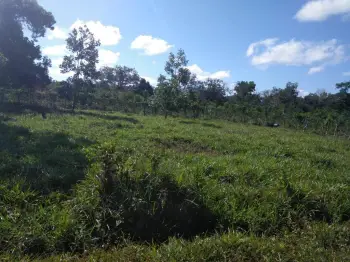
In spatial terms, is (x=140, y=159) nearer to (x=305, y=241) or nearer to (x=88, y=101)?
(x=305, y=241)

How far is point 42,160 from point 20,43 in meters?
22.2

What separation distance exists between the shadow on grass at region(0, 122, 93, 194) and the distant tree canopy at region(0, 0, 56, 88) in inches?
697

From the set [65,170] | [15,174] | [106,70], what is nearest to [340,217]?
[65,170]

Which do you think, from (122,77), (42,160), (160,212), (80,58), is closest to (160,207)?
(160,212)

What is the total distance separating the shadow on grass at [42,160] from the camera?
4.84 metres

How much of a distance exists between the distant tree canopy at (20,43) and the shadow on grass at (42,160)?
1771cm

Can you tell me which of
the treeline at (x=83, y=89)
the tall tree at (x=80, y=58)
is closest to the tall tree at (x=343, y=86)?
the treeline at (x=83, y=89)

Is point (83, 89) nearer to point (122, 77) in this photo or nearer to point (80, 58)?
point (80, 58)

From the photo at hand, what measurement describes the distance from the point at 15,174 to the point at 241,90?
45070mm

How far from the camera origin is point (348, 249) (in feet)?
11.3

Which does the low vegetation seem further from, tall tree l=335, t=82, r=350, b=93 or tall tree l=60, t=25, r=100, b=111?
tall tree l=335, t=82, r=350, b=93

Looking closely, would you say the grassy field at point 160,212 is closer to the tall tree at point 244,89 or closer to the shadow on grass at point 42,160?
the shadow on grass at point 42,160

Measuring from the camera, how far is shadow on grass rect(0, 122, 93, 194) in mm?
4836

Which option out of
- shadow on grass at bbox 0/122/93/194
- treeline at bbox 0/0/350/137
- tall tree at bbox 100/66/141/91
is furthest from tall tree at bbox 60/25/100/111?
tall tree at bbox 100/66/141/91
